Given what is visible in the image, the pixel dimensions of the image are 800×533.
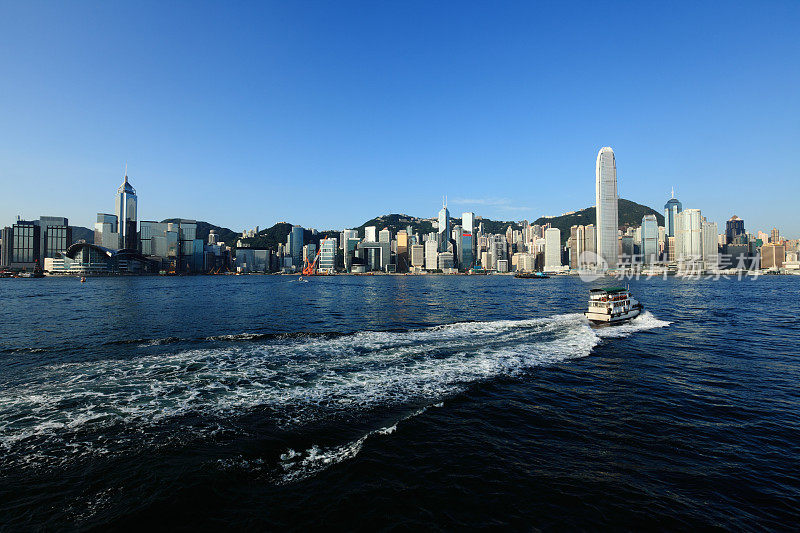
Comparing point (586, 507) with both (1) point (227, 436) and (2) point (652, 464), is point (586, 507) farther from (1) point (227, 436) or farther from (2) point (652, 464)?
(1) point (227, 436)

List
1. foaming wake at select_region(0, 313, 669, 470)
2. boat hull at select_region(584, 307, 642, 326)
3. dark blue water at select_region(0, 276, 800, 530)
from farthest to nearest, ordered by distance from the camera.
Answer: boat hull at select_region(584, 307, 642, 326)
foaming wake at select_region(0, 313, 669, 470)
dark blue water at select_region(0, 276, 800, 530)

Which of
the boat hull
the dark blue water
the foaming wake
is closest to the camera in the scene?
the dark blue water

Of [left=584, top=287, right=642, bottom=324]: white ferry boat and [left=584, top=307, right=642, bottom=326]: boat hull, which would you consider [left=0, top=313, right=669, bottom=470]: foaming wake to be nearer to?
[left=584, top=307, right=642, bottom=326]: boat hull

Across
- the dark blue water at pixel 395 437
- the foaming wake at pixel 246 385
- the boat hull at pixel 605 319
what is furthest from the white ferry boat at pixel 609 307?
the dark blue water at pixel 395 437

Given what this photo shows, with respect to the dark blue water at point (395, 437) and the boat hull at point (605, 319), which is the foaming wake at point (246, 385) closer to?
the dark blue water at point (395, 437)

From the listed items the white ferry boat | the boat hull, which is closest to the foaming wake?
the boat hull

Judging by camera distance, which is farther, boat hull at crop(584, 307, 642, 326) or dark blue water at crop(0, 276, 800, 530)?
boat hull at crop(584, 307, 642, 326)
